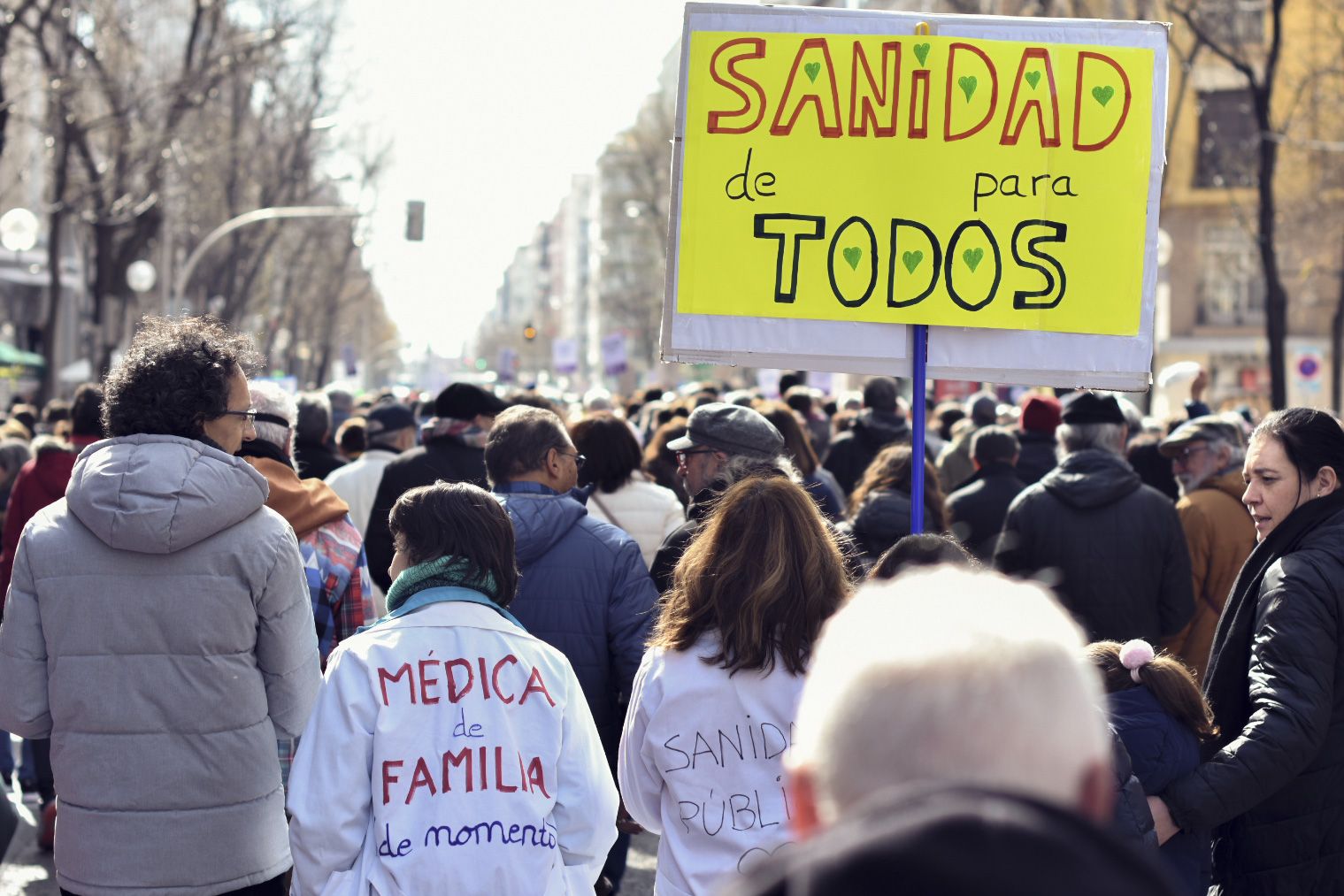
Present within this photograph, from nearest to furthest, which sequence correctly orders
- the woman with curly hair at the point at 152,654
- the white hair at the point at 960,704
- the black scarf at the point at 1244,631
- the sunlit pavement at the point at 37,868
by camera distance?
the white hair at the point at 960,704, the woman with curly hair at the point at 152,654, the black scarf at the point at 1244,631, the sunlit pavement at the point at 37,868

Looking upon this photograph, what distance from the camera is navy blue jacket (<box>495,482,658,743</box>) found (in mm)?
5246

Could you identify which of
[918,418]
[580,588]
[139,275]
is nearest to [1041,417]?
[918,418]

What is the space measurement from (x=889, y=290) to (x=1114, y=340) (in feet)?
2.51

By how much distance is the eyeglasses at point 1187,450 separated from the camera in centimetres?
730

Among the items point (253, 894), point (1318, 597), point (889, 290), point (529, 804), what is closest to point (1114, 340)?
point (889, 290)

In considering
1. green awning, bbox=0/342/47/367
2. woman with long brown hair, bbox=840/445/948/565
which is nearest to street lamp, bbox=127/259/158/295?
green awning, bbox=0/342/47/367

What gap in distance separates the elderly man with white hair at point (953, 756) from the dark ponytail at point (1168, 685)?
261cm

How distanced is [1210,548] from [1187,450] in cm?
47

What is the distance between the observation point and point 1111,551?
659 cm

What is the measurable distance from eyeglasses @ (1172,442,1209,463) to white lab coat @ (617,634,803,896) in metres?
4.08

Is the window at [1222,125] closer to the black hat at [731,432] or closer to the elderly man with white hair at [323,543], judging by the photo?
the black hat at [731,432]

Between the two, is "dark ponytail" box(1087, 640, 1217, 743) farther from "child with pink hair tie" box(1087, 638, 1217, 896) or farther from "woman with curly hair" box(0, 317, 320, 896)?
"woman with curly hair" box(0, 317, 320, 896)

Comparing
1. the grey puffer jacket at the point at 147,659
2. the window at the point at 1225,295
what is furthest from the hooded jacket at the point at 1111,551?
the window at the point at 1225,295

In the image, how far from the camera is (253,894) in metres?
4.10
